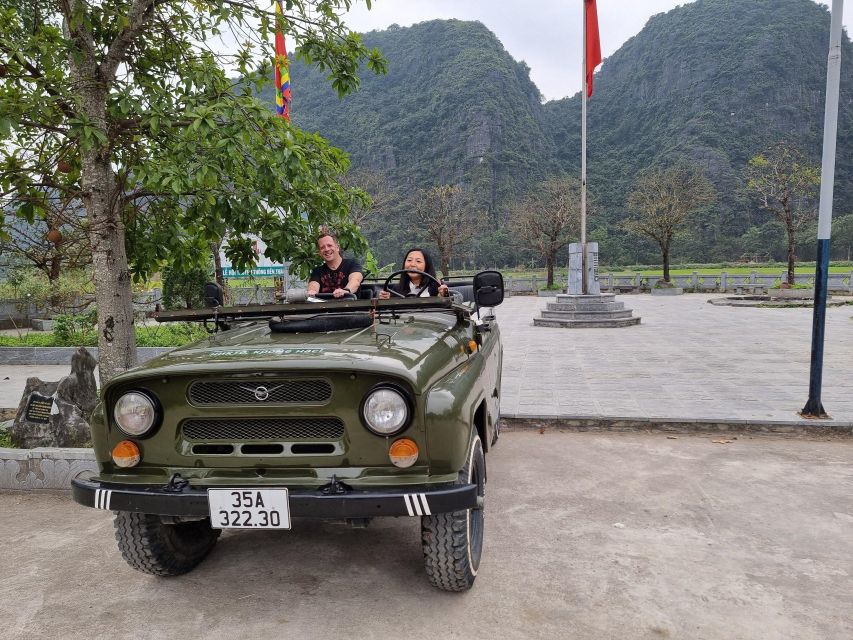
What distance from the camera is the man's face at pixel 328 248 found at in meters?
5.02

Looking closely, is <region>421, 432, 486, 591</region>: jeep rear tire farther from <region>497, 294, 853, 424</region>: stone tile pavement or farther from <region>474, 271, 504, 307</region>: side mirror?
<region>497, 294, 853, 424</region>: stone tile pavement

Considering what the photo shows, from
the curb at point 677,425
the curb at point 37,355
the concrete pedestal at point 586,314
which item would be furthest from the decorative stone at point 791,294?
the curb at point 37,355

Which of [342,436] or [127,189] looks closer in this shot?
[342,436]

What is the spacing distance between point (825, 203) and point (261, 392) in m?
5.30

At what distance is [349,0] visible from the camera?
5027 millimetres

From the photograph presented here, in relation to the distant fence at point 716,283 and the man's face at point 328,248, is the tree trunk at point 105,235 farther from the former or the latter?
the distant fence at point 716,283

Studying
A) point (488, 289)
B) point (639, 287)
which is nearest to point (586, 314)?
point (488, 289)

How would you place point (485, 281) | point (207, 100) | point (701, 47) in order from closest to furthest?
point (485, 281)
point (207, 100)
point (701, 47)

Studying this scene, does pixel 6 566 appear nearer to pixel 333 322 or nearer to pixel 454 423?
pixel 333 322

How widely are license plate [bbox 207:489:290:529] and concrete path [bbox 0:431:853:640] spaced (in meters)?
0.50

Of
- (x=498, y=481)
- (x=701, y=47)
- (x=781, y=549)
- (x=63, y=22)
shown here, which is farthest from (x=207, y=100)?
(x=701, y=47)

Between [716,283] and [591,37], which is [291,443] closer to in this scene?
[591,37]

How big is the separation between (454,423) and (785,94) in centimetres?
8815

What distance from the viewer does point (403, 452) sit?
2652mm
